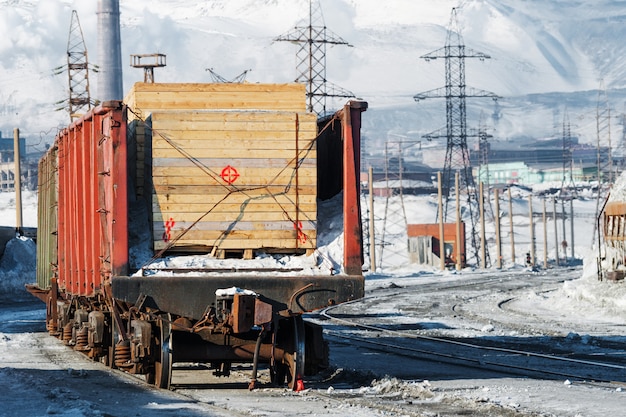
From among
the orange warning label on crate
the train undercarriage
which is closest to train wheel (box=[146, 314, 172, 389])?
the train undercarriage

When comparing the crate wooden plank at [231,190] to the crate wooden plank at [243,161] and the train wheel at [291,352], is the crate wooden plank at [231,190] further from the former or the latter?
the train wheel at [291,352]

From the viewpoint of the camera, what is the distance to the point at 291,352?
14.0 m

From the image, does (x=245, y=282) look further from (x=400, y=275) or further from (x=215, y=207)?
(x=400, y=275)

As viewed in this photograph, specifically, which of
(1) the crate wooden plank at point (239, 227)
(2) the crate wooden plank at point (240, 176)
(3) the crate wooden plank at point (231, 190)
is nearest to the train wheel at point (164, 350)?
(1) the crate wooden plank at point (239, 227)

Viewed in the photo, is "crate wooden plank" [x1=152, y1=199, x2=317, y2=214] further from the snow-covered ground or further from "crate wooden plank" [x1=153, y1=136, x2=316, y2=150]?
"crate wooden plank" [x1=153, y1=136, x2=316, y2=150]

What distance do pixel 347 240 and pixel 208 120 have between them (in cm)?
216

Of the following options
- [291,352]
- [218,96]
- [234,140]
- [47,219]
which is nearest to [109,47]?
[47,219]

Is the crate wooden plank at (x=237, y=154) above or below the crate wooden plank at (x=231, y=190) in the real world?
above

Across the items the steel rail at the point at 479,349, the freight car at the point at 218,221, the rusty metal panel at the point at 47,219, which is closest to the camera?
the freight car at the point at 218,221

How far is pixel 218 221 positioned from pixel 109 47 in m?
117

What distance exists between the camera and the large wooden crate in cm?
1368

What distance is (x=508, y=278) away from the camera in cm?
5722

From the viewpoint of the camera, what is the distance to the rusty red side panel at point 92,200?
44.2 feet

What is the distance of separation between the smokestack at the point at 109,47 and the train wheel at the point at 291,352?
11455 centimetres
